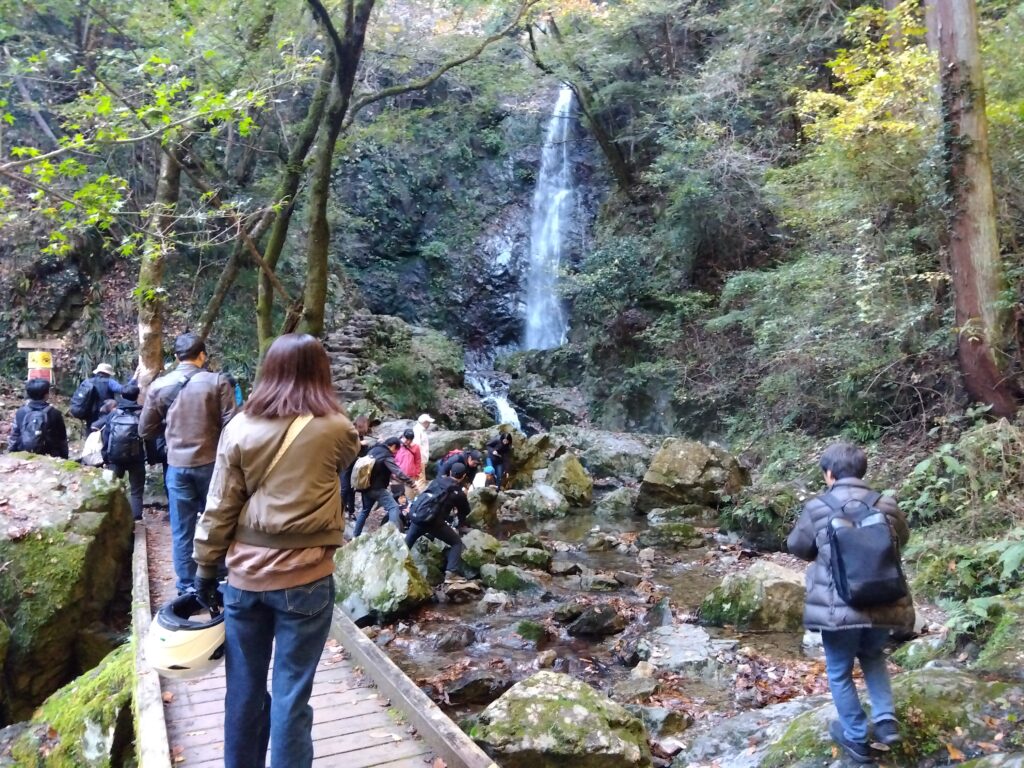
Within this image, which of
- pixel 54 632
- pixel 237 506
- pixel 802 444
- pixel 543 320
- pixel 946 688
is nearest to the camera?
pixel 237 506

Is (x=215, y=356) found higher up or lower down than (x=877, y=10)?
lower down

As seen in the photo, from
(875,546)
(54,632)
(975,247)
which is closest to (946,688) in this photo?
(875,546)

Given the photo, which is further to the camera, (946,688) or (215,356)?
(215,356)

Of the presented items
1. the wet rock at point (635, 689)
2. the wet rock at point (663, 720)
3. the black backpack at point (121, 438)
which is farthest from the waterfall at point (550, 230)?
the wet rock at point (663, 720)

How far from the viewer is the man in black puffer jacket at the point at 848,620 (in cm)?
344

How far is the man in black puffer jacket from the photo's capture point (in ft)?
11.3

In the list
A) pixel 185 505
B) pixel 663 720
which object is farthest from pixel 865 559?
pixel 185 505

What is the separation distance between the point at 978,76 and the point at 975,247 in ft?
6.53

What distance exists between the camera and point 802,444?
1220cm

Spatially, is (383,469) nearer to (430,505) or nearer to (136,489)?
(430,505)

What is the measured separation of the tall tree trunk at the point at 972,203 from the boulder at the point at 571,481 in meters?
6.65

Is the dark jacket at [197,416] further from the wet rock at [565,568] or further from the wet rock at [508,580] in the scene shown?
the wet rock at [565,568]

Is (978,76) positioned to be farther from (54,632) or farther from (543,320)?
(543,320)

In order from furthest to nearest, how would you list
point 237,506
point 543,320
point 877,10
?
point 543,320 → point 877,10 → point 237,506
